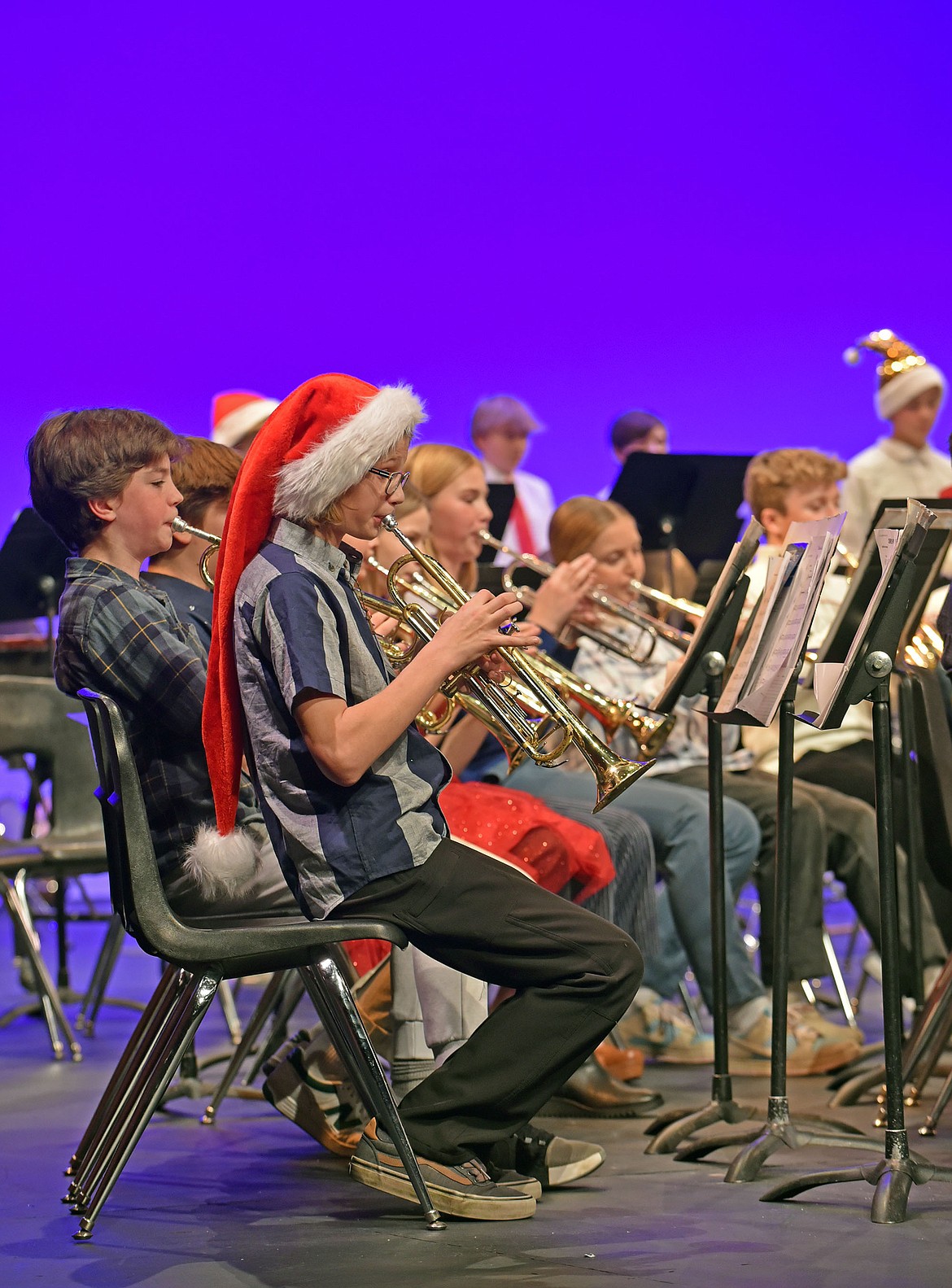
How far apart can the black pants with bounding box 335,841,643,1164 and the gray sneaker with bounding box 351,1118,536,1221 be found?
31 millimetres

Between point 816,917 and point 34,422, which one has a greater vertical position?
point 34,422

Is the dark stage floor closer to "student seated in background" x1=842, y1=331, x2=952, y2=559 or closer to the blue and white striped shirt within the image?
the blue and white striped shirt

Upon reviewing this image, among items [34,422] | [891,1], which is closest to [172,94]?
[34,422]

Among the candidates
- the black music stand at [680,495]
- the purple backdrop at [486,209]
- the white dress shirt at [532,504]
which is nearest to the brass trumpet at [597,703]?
the black music stand at [680,495]

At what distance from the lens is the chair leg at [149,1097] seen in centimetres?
266

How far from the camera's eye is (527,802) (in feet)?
12.2

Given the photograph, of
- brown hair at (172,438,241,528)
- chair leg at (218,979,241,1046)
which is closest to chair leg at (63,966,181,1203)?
brown hair at (172,438,241,528)

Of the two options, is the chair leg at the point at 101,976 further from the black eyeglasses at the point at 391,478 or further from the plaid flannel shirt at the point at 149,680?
the black eyeglasses at the point at 391,478

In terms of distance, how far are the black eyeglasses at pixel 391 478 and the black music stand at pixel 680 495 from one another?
278 centimetres

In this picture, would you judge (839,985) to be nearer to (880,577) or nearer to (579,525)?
(579,525)

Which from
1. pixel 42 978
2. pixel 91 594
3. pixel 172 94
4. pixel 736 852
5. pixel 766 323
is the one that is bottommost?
pixel 42 978

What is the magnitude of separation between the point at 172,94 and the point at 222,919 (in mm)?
5737

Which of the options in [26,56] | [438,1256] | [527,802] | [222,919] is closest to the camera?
[438,1256]

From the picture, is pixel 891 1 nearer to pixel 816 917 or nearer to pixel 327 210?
pixel 327 210
